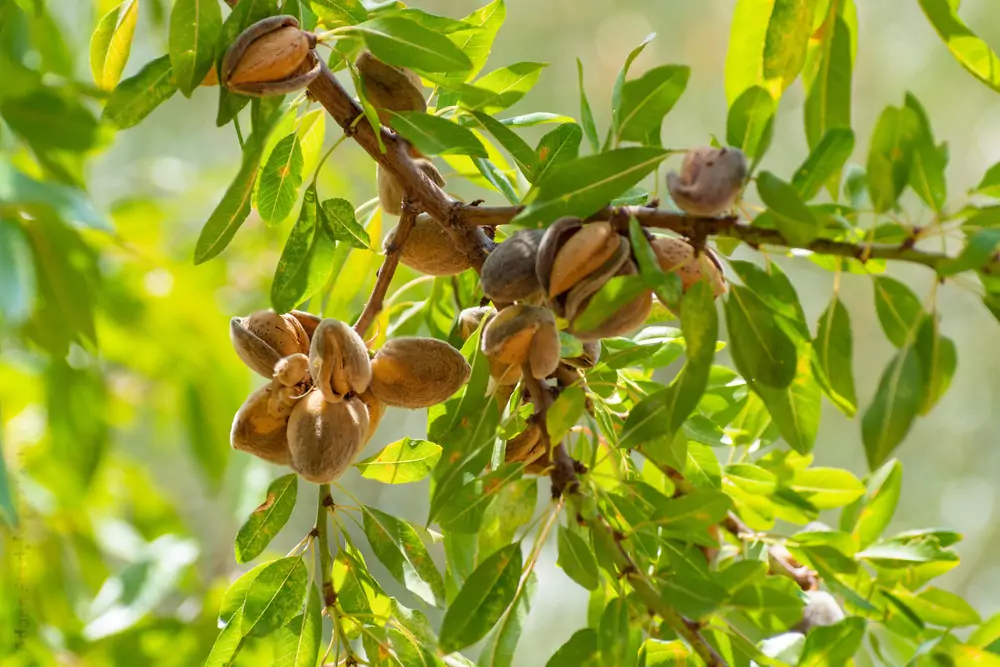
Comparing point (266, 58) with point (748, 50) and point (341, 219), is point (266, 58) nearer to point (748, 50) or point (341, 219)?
point (341, 219)

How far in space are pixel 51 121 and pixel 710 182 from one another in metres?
0.37

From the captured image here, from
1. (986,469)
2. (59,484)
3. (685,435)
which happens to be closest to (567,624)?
(986,469)

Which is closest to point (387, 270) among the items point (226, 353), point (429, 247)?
point (429, 247)

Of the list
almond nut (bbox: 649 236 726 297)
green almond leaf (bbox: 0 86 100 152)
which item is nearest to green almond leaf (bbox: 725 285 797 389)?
almond nut (bbox: 649 236 726 297)

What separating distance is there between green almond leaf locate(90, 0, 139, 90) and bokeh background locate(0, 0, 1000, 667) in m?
0.19

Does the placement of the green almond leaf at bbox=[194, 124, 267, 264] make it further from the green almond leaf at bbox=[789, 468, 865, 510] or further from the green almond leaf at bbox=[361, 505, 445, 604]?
the green almond leaf at bbox=[789, 468, 865, 510]

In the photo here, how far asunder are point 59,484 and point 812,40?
1003 mm

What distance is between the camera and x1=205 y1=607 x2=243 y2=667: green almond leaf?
1.77ft

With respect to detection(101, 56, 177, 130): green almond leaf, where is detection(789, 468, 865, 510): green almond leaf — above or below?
below

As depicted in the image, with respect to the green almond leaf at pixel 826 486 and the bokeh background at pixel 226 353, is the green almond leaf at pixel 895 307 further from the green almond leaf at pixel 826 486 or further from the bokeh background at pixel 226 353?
the green almond leaf at pixel 826 486

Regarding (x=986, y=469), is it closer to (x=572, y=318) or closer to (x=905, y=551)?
(x=905, y=551)

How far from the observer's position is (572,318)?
1.55 feet

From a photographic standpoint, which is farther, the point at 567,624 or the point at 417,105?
the point at 567,624

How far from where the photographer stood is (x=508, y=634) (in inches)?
20.2
